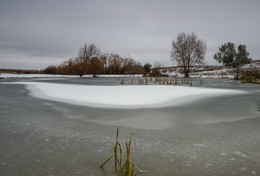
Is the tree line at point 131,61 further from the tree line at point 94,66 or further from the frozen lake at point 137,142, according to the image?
the frozen lake at point 137,142

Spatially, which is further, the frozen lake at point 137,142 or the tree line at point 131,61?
the tree line at point 131,61

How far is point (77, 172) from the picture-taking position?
178 cm

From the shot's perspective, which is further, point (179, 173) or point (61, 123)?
point (61, 123)

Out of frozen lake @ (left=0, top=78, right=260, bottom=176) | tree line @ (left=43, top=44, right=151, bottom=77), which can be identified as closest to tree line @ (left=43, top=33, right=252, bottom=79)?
tree line @ (left=43, top=44, right=151, bottom=77)

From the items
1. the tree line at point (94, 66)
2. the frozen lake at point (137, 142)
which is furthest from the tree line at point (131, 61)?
the frozen lake at point (137, 142)

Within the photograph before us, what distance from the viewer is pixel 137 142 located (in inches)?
101

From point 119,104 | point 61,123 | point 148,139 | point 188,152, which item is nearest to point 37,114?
point 61,123

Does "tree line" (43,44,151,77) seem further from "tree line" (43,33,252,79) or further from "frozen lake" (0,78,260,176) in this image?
"frozen lake" (0,78,260,176)

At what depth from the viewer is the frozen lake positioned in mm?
1868

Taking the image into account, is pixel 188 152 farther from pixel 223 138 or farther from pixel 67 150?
pixel 67 150

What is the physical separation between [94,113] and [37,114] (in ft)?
3.90

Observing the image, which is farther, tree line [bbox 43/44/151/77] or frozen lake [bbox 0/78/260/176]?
tree line [bbox 43/44/151/77]

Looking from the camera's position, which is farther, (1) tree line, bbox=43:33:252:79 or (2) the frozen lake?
(1) tree line, bbox=43:33:252:79

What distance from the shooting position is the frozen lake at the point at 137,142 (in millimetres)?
1868
